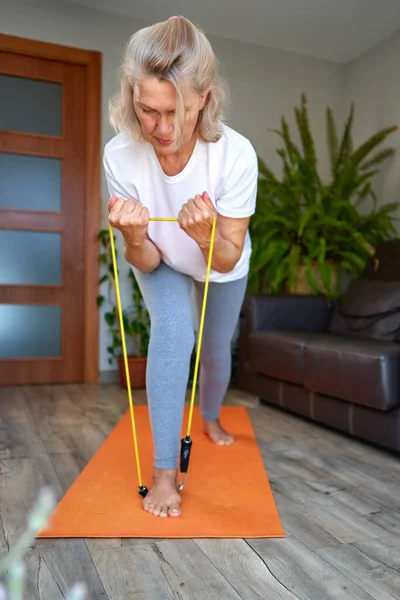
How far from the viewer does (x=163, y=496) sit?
1303 millimetres

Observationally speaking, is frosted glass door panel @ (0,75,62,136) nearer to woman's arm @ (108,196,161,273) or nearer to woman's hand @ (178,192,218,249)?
woman's arm @ (108,196,161,273)

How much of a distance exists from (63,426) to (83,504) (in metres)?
0.89

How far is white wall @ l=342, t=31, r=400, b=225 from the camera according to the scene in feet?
11.3

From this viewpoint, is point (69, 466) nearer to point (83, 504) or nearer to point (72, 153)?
point (83, 504)

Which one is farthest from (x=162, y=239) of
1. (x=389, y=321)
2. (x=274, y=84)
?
(x=274, y=84)

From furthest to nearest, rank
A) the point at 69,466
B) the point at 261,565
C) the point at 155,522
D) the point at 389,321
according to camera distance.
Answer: the point at 389,321 → the point at 69,466 → the point at 155,522 → the point at 261,565

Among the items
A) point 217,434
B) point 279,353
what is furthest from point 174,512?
point 279,353

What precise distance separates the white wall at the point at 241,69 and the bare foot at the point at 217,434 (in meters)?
1.55

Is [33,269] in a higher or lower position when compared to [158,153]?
lower

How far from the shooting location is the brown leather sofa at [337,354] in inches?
73.4

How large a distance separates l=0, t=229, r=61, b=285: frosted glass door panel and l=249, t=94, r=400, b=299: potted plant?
1.21m

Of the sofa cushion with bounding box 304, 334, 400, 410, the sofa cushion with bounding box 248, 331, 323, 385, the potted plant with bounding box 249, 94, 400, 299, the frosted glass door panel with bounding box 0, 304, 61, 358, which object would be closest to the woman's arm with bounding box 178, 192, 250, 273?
the sofa cushion with bounding box 304, 334, 400, 410

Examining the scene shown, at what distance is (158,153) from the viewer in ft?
4.33

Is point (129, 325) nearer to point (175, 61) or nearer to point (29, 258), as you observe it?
point (29, 258)
